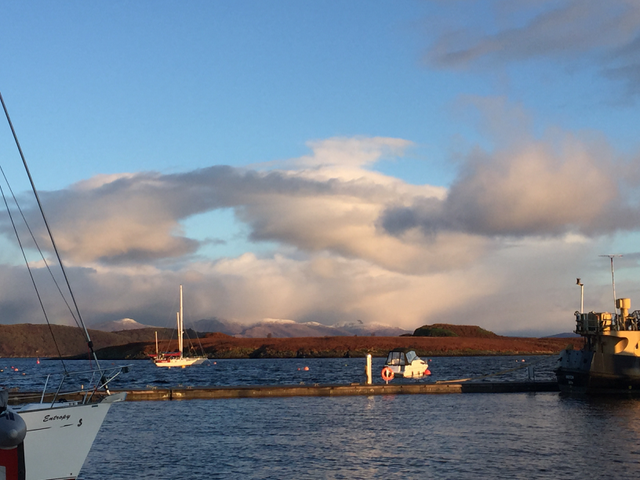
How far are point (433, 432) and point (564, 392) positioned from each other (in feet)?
83.4

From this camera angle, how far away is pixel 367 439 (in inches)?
1316

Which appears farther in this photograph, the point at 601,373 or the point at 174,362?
the point at 174,362

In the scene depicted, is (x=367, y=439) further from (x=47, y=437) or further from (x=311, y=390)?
(x=311, y=390)

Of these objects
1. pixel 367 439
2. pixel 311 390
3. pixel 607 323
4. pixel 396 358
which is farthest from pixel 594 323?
pixel 396 358

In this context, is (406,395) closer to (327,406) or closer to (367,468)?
(327,406)

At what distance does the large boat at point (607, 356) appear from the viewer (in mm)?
50812

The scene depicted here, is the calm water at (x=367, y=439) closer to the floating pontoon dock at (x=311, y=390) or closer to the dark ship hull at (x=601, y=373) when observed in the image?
the floating pontoon dock at (x=311, y=390)

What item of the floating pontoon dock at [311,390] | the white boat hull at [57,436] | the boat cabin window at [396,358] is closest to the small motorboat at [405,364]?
the boat cabin window at [396,358]

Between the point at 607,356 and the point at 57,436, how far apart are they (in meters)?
42.4

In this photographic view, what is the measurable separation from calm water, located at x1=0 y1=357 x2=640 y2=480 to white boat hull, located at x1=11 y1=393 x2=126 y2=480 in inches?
152

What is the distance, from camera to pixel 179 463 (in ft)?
92.5

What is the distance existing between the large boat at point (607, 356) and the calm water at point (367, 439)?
7.70ft

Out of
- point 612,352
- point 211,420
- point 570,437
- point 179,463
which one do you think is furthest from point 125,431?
point 612,352

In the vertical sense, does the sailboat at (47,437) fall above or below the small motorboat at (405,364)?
above
